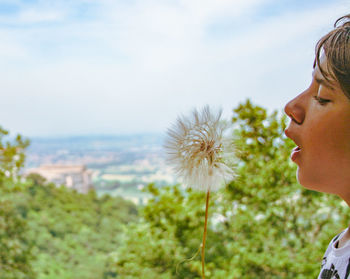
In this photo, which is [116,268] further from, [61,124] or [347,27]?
[347,27]

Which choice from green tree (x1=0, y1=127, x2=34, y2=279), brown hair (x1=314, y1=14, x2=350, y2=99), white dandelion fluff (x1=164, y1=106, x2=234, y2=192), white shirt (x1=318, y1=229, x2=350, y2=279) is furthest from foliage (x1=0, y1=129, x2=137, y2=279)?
brown hair (x1=314, y1=14, x2=350, y2=99)

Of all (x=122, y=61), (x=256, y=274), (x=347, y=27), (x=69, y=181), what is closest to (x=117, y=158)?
(x=69, y=181)

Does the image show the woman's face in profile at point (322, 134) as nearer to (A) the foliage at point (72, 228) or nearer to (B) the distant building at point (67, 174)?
(A) the foliage at point (72, 228)

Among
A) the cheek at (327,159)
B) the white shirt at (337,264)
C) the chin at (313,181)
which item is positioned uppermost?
the cheek at (327,159)

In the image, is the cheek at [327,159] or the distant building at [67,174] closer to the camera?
the cheek at [327,159]

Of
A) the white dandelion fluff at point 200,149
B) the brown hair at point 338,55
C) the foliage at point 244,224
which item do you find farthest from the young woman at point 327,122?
the foliage at point 244,224

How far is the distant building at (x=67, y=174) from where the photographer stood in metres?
2.21

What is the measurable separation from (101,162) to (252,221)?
3.40 feet

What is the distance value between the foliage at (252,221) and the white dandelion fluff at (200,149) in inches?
41.9

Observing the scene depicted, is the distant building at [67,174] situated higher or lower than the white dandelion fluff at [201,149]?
lower

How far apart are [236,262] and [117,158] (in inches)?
39.4

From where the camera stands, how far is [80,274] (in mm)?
2088

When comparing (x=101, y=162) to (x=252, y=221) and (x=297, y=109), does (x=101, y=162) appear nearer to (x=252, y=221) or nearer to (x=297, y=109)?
(x=252, y=221)

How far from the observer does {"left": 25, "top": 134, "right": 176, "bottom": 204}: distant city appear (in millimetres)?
2193
